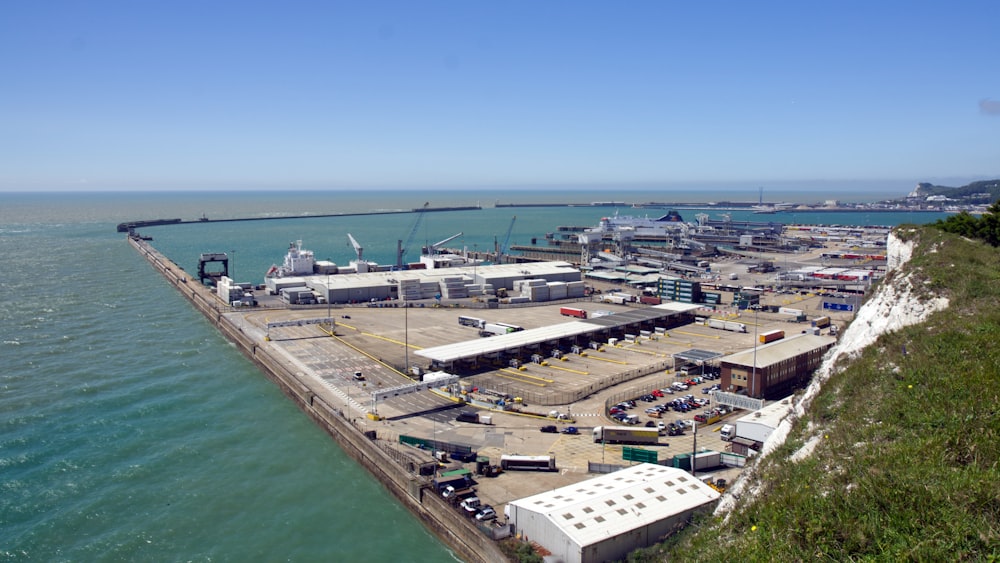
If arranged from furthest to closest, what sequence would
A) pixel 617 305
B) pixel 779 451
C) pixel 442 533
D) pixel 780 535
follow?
pixel 617 305, pixel 442 533, pixel 779 451, pixel 780 535

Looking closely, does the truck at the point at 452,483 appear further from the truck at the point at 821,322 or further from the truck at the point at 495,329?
the truck at the point at 821,322

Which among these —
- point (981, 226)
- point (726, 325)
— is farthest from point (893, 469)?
point (726, 325)

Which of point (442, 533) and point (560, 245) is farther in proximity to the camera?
point (560, 245)

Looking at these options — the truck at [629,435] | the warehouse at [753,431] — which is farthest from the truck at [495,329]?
the warehouse at [753,431]

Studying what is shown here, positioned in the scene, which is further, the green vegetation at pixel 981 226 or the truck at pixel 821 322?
the truck at pixel 821 322

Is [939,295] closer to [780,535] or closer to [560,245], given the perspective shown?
[780,535]

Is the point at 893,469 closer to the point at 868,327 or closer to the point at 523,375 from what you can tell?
the point at 868,327

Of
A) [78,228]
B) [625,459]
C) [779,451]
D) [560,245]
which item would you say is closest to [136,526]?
[625,459]
